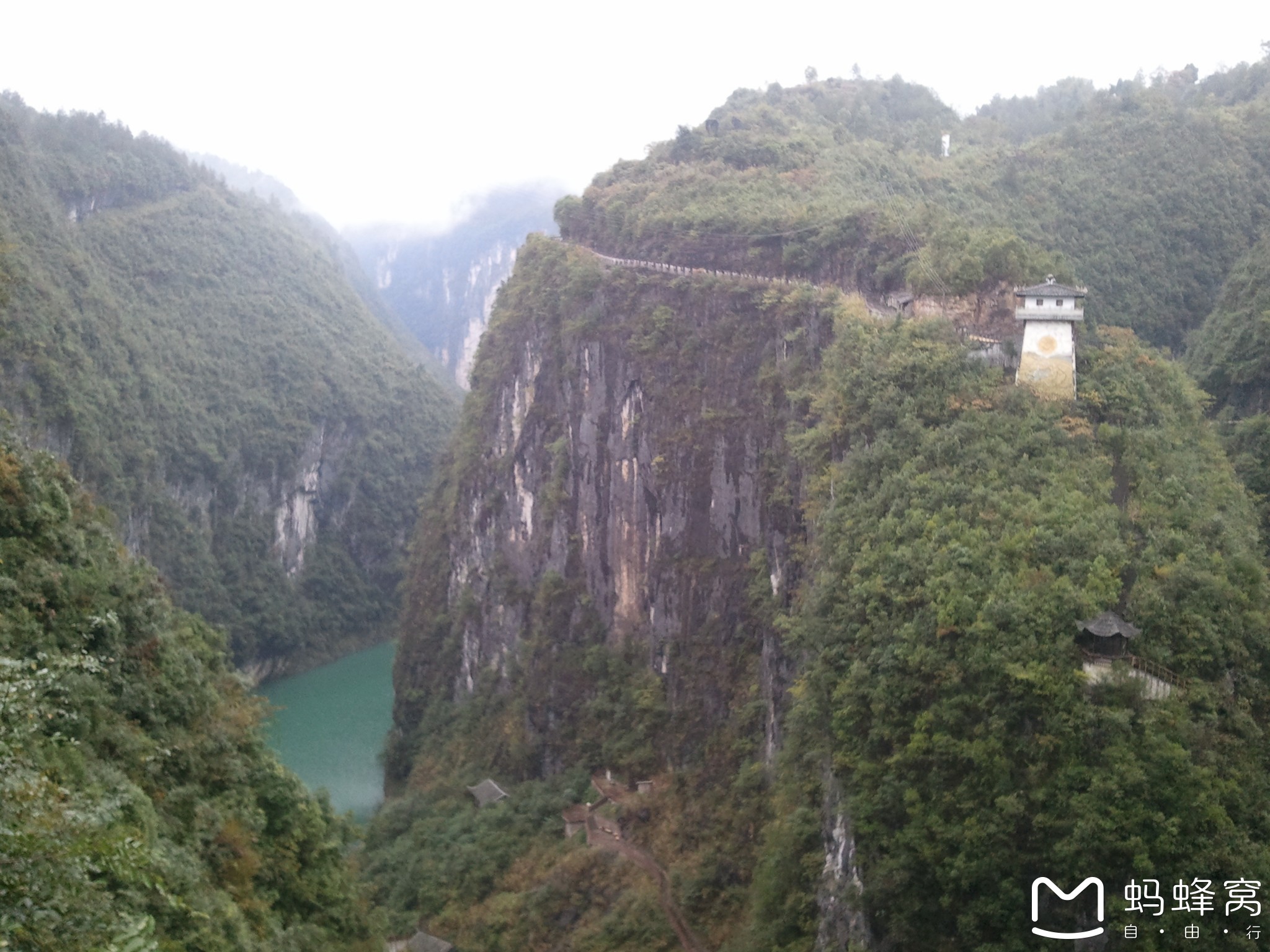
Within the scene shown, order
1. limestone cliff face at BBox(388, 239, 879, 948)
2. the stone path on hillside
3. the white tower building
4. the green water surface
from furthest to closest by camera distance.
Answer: the green water surface < limestone cliff face at BBox(388, 239, 879, 948) < the stone path on hillside < the white tower building

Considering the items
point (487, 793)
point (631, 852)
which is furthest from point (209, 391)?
point (631, 852)

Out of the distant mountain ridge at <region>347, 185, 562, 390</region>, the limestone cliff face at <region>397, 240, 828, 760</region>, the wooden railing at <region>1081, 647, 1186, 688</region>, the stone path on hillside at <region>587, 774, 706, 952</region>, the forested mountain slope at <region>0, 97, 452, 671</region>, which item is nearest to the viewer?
the wooden railing at <region>1081, 647, 1186, 688</region>

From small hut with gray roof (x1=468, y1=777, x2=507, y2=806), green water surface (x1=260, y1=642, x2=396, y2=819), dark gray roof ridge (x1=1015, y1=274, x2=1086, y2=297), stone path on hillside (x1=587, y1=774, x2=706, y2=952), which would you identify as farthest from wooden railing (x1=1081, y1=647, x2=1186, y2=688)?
green water surface (x1=260, y1=642, x2=396, y2=819)

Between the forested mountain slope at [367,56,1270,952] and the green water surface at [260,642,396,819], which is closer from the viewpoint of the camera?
the forested mountain slope at [367,56,1270,952]

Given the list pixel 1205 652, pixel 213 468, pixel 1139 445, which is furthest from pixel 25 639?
pixel 213 468

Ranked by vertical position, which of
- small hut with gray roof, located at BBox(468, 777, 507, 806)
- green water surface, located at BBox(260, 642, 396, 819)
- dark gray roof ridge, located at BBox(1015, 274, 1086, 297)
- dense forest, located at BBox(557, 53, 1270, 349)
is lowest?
green water surface, located at BBox(260, 642, 396, 819)

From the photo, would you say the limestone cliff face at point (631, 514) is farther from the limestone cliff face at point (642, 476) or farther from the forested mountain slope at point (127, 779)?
the forested mountain slope at point (127, 779)

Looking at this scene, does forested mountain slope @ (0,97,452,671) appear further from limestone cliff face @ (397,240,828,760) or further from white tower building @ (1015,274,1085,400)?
white tower building @ (1015,274,1085,400)
